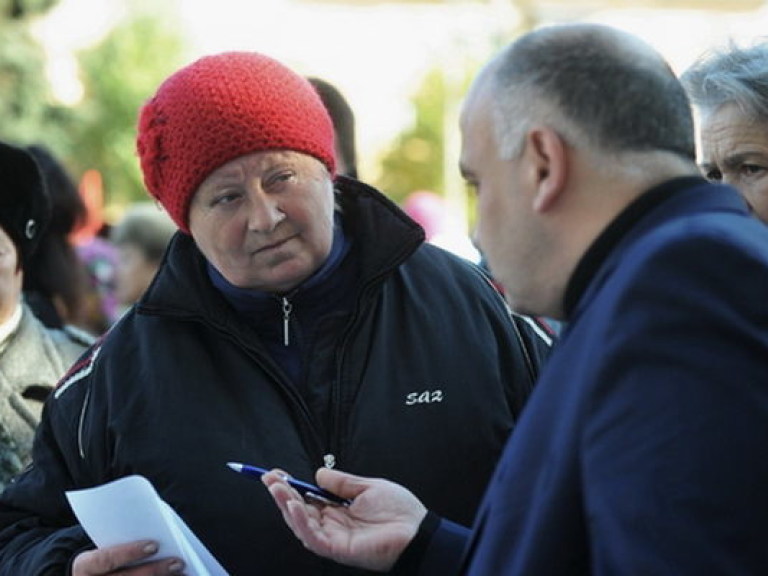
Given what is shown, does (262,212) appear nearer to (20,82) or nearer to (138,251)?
(138,251)

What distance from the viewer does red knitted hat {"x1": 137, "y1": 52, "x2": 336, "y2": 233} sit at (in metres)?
3.04

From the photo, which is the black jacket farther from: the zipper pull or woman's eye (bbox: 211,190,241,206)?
woman's eye (bbox: 211,190,241,206)

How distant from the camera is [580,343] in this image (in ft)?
6.29

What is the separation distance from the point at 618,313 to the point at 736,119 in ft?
5.29

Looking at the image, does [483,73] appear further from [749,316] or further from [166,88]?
[166,88]

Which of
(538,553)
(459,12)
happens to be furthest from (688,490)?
(459,12)

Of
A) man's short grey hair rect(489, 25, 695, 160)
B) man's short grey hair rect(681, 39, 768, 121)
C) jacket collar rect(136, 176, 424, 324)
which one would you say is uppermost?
man's short grey hair rect(489, 25, 695, 160)

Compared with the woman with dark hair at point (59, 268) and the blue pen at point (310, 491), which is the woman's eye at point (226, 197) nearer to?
the blue pen at point (310, 491)

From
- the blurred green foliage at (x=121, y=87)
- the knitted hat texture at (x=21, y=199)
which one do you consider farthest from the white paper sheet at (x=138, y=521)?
the blurred green foliage at (x=121, y=87)

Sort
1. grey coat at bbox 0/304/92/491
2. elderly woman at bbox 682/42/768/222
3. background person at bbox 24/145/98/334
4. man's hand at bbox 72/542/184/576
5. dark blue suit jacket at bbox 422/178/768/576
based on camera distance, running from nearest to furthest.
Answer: dark blue suit jacket at bbox 422/178/768/576
man's hand at bbox 72/542/184/576
elderly woman at bbox 682/42/768/222
grey coat at bbox 0/304/92/491
background person at bbox 24/145/98/334

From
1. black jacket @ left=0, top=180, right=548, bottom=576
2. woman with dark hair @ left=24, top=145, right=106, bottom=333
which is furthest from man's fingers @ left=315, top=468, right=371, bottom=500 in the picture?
woman with dark hair @ left=24, top=145, right=106, bottom=333

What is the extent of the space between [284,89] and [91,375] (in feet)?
2.40

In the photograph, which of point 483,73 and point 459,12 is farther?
point 459,12

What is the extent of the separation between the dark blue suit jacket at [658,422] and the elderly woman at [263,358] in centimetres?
104
